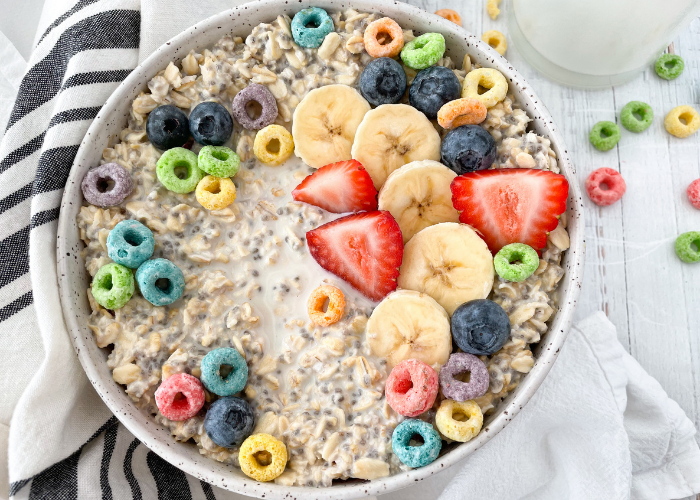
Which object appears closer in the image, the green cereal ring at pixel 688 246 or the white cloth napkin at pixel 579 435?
the white cloth napkin at pixel 579 435

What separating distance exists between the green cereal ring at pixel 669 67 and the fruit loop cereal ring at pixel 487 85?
604 mm

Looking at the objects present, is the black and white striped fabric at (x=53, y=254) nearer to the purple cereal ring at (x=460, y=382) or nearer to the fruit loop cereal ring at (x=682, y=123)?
the purple cereal ring at (x=460, y=382)

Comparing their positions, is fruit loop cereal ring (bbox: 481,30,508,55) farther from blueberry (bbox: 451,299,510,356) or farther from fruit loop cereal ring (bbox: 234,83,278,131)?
blueberry (bbox: 451,299,510,356)

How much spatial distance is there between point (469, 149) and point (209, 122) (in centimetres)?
51

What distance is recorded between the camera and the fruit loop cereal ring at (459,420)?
3.83 feet

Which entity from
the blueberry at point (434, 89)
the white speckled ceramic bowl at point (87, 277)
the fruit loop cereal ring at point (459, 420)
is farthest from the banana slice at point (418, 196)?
the fruit loop cereal ring at point (459, 420)

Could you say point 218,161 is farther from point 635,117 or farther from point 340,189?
point 635,117

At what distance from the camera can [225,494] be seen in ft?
4.76

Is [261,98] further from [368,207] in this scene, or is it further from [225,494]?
[225,494]

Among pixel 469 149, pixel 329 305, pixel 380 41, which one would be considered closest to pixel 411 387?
pixel 329 305

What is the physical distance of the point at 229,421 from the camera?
1.20 metres

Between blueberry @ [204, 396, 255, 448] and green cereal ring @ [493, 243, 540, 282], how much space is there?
0.53 metres

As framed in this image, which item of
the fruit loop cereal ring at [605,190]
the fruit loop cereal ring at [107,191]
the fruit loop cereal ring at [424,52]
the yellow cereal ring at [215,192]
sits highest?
the fruit loop cereal ring at [424,52]

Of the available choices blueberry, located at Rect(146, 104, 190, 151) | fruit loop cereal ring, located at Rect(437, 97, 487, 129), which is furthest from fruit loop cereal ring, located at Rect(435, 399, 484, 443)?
blueberry, located at Rect(146, 104, 190, 151)
